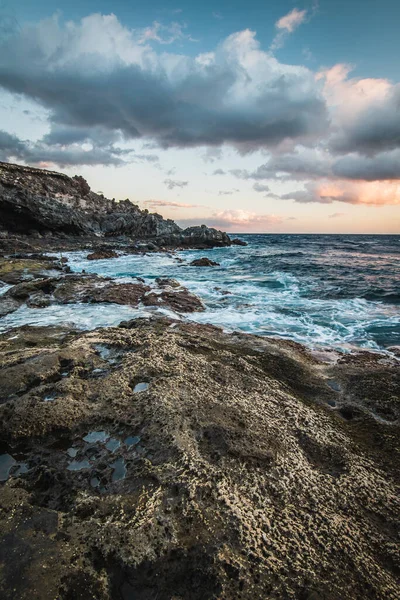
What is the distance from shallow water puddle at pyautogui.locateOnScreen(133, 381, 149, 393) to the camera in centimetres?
469

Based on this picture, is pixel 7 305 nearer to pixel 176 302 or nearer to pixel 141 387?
pixel 176 302

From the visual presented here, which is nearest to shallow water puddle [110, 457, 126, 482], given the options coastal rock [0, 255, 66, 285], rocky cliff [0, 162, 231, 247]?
coastal rock [0, 255, 66, 285]

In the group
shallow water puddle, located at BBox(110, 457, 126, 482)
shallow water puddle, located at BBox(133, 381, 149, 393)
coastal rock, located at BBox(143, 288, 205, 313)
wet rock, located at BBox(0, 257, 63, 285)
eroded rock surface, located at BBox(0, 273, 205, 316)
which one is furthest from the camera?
wet rock, located at BBox(0, 257, 63, 285)

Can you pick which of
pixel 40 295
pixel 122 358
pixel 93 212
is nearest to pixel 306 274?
pixel 40 295

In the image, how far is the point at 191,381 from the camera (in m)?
4.91

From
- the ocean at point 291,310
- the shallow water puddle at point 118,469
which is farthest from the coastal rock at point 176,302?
the shallow water puddle at point 118,469

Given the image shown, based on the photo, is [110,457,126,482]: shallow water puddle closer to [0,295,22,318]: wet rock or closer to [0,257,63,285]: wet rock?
[0,295,22,318]: wet rock

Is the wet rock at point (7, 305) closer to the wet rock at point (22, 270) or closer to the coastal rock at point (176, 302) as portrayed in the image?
the wet rock at point (22, 270)

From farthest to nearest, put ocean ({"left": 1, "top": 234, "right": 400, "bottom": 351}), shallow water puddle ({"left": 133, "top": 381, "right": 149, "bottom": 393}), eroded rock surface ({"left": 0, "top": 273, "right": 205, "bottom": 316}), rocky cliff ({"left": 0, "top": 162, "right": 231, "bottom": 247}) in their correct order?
1. rocky cliff ({"left": 0, "top": 162, "right": 231, "bottom": 247})
2. eroded rock surface ({"left": 0, "top": 273, "right": 205, "bottom": 316})
3. ocean ({"left": 1, "top": 234, "right": 400, "bottom": 351})
4. shallow water puddle ({"left": 133, "top": 381, "right": 149, "bottom": 393})

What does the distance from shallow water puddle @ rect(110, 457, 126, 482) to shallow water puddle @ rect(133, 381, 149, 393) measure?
1340 mm

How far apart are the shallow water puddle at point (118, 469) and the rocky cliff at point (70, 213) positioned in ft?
143

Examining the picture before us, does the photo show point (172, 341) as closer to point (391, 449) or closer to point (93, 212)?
point (391, 449)

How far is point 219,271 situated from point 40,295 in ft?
58.9

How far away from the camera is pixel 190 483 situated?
3.02 m
